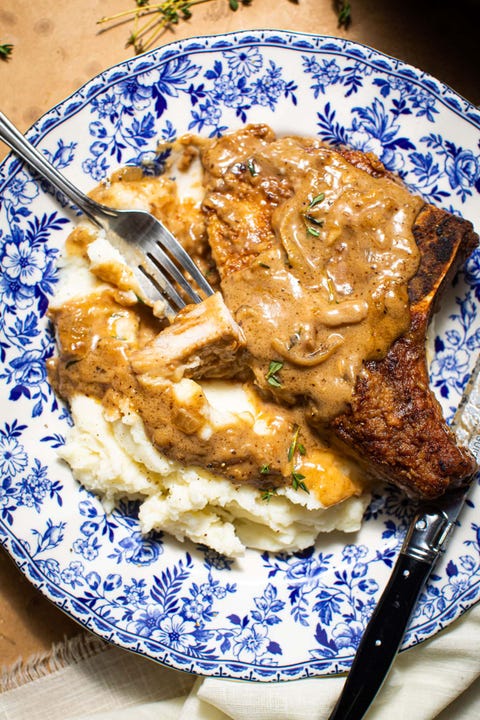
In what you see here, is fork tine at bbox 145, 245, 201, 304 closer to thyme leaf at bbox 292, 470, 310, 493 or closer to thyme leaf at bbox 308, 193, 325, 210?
thyme leaf at bbox 308, 193, 325, 210

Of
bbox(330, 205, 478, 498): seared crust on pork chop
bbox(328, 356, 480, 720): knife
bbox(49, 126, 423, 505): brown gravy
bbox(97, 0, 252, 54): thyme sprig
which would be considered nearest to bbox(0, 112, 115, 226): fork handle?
bbox(49, 126, 423, 505): brown gravy

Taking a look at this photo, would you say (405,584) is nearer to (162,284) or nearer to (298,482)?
(298,482)

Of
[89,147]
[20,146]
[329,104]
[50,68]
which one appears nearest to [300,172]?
[329,104]

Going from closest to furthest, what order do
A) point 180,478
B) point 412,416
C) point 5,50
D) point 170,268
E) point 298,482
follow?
1. point 412,416
2. point 298,482
3. point 180,478
4. point 170,268
5. point 5,50

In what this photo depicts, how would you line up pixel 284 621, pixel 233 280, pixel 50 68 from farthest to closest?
pixel 50 68 < pixel 284 621 < pixel 233 280

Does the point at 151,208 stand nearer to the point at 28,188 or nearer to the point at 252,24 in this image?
the point at 28,188

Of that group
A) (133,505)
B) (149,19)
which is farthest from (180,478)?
(149,19)

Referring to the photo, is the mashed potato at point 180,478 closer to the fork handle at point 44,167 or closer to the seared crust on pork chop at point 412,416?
the fork handle at point 44,167

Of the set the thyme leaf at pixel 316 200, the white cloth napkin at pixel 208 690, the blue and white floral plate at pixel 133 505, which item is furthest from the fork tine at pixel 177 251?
the white cloth napkin at pixel 208 690
